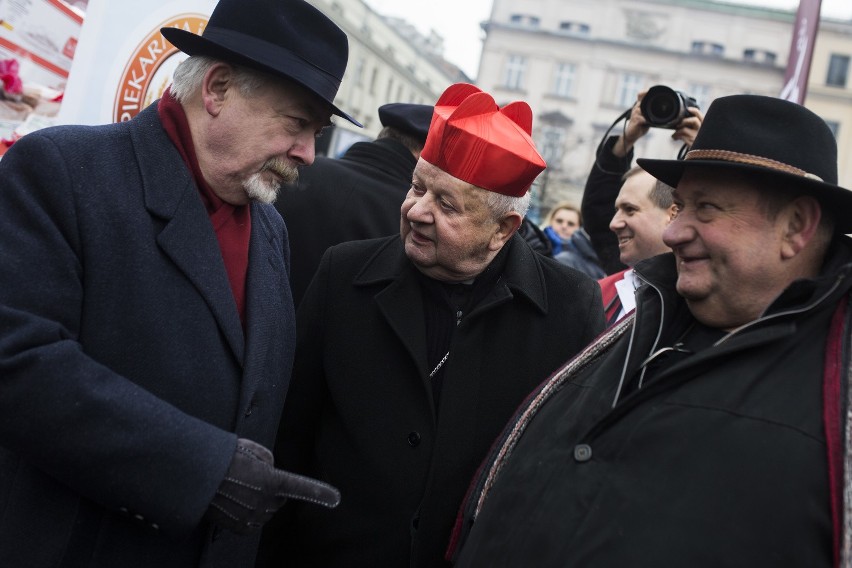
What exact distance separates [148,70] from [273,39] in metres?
0.67

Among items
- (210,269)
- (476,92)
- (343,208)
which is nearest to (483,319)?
(476,92)

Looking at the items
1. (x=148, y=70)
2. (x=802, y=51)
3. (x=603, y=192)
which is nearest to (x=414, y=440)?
(x=148, y=70)

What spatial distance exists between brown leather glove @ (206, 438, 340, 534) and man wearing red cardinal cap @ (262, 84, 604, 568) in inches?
23.2

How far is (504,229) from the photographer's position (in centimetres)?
247

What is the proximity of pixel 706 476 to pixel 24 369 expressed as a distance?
1.34 meters

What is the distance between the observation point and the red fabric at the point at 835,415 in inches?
56.7

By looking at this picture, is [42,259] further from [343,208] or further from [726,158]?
[343,208]

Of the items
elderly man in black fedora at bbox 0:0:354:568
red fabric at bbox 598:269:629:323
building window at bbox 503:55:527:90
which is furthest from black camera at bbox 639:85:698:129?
building window at bbox 503:55:527:90

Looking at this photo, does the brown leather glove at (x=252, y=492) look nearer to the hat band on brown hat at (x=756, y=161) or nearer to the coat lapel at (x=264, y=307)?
the coat lapel at (x=264, y=307)

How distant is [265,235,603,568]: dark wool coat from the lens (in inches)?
89.9

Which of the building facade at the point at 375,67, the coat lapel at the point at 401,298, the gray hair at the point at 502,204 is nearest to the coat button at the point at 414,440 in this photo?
the coat lapel at the point at 401,298

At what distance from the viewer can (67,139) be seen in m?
1.78

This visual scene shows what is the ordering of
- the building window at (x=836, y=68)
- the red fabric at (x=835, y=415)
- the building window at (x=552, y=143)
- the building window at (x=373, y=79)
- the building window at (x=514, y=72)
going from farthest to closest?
the building window at (x=514, y=72) → the building window at (x=836, y=68) → the building window at (x=373, y=79) → the building window at (x=552, y=143) → the red fabric at (x=835, y=415)

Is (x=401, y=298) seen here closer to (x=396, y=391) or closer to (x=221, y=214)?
(x=396, y=391)
